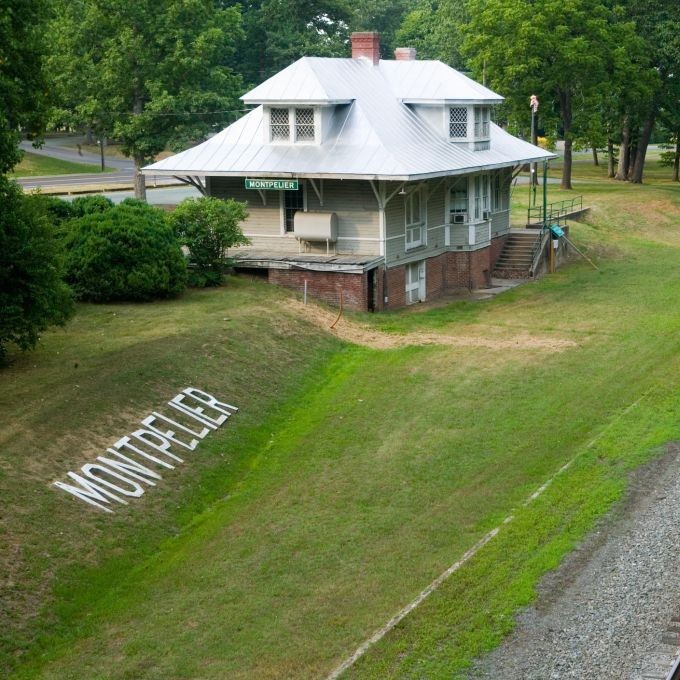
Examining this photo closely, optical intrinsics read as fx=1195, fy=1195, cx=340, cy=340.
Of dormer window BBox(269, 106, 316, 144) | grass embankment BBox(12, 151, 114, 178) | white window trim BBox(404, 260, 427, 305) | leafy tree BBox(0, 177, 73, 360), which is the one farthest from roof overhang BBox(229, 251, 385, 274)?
grass embankment BBox(12, 151, 114, 178)

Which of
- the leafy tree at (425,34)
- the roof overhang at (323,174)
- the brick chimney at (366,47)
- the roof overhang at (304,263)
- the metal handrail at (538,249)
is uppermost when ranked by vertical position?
the leafy tree at (425,34)

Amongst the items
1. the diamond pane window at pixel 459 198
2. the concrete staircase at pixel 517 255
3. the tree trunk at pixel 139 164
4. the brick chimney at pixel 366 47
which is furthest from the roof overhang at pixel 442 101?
the tree trunk at pixel 139 164

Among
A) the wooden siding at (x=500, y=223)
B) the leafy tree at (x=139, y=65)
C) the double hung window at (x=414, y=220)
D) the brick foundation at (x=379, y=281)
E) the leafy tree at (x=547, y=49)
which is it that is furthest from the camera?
the leafy tree at (x=547, y=49)

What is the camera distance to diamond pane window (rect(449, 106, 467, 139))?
39281mm

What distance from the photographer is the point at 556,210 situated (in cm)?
5472

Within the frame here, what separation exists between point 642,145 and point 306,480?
177 feet

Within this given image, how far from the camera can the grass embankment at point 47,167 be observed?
7075 cm

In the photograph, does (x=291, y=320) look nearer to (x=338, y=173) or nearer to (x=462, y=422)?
(x=338, y=173)

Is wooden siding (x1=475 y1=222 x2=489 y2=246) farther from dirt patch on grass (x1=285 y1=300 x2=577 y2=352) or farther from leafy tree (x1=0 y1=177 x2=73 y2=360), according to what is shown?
leafy tree (x1=0 y1=177 x2=73 y2=360)

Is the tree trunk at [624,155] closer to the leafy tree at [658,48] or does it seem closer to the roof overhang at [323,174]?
the leafy tree at [658,48]

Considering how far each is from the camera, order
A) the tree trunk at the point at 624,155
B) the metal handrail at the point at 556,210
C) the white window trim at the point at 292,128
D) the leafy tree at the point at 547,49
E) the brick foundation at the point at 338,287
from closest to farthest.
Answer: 1. the brick foundation at the point at 338,287
2. the white window trim at the point at 292,128
3. the metal handrail at the point at 556,210
4. the leafy tree at the point at 547,49
5. the tree trunk at the point at 624,155

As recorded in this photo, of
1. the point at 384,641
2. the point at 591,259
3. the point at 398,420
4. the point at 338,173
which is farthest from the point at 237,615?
the point at 591,259

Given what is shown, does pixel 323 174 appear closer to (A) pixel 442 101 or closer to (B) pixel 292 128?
(B) pixel 292 128

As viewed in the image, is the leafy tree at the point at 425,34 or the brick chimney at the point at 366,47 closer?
the brick chimney at the point at 366,47
